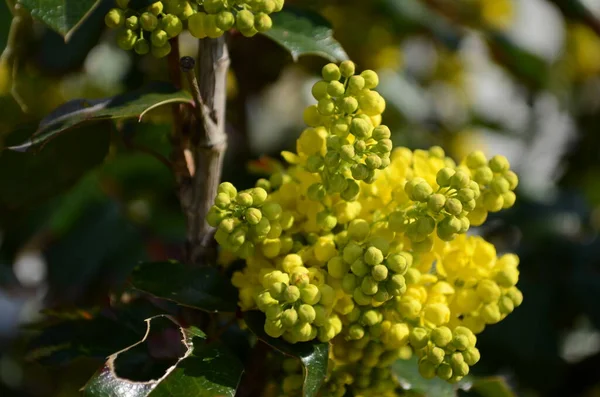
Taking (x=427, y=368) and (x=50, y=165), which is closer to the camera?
(x=427, y=368)

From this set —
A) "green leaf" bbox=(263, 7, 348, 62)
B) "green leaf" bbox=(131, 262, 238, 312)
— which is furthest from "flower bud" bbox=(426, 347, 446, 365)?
"green leaf" bbox=(263, 7, 348, 62)

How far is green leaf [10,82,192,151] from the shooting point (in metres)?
0.73

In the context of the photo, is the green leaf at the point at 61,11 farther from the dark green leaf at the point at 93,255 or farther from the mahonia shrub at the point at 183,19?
the dark green leaf at the point at 93,255

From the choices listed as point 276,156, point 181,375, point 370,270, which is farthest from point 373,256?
point 276,156

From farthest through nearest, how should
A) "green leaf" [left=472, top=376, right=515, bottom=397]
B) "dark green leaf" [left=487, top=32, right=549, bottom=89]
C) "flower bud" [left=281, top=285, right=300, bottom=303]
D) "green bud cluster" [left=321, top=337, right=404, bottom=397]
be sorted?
"dark green leaf" [left=487, top=32, right=549, bottom=89] → "green leaf" [left=472, top=376, right=515, bottom=397] → "green bud cluster" [left=321, top=337, right=404, bottom=397] → "flower bud" [left=281, top=285, right=300, bottom=303]

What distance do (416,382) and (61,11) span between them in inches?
22.1

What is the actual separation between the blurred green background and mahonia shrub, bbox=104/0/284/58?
0.29 metres

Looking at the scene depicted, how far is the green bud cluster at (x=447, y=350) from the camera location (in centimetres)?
71

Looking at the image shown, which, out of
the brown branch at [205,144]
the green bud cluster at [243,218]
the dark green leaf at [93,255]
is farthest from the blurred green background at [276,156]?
the green bud cluster at [243,218]

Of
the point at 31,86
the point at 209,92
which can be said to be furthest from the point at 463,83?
the point at 209,92

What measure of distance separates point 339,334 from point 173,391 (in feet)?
0.60

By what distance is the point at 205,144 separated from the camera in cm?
79

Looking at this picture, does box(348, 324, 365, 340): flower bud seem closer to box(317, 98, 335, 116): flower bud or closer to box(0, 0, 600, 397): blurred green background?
box(317, 98, 335, 116): flower bud

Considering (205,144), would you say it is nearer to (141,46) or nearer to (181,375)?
(141,46)
